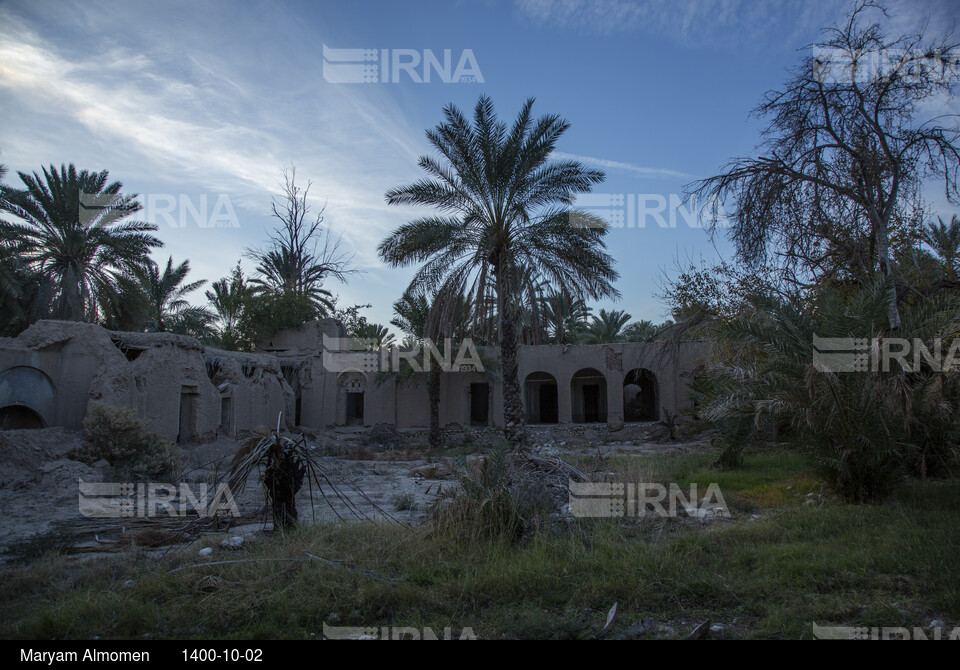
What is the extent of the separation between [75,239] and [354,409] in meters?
12.3

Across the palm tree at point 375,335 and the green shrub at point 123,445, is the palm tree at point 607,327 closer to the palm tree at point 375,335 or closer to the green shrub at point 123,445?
the palm tree at point 375,335

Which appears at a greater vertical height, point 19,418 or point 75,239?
point 75,239

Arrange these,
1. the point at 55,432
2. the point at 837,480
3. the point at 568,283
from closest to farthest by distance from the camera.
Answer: the point at 837,480
the point at 55,432
the point at 568,283

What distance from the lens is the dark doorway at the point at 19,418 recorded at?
13867 mm

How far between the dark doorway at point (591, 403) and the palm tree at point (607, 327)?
3273 millimetres

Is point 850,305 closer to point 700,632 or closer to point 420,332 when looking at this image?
point 700,632

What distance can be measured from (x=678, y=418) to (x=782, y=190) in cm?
1323

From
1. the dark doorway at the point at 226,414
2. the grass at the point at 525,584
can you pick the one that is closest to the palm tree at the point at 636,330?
the dark doorway at the point at 226,414

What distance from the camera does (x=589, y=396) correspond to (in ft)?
102

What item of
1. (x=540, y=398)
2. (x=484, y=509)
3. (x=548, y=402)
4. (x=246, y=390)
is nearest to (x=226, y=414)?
(x=246, y=390)

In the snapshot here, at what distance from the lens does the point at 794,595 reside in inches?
197

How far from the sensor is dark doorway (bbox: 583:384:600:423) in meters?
30.7
